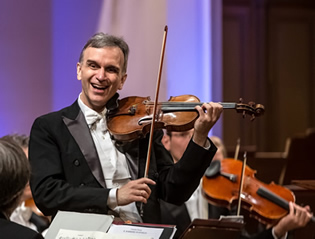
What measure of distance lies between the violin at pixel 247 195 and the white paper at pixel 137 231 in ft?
4.98

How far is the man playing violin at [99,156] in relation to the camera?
2.21 m

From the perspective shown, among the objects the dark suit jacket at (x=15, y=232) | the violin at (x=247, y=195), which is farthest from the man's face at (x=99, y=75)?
the violin at (x=247, y=195)

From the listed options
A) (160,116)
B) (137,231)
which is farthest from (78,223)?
(160,116)

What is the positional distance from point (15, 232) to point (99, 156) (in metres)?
0.68

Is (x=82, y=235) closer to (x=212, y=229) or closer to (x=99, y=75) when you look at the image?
(x=212, y=229)

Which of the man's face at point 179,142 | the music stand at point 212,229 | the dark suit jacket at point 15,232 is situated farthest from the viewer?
the man's face at point 179,142

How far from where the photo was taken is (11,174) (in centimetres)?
167

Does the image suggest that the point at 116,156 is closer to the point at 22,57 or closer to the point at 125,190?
the point at 125,190

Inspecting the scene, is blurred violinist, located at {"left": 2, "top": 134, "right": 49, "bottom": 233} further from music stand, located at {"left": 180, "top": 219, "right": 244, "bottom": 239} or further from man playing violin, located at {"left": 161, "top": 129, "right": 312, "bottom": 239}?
music stand, located at {"left": 180, "top": 219, "right": 244, "bottom": 239}

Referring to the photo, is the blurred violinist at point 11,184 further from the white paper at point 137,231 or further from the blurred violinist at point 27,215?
the blurred violinist at point 27,215

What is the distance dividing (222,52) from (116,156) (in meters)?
3.86

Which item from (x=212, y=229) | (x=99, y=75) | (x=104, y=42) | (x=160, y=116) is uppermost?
(x=104, y=42)

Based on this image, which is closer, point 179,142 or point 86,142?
point 86,142

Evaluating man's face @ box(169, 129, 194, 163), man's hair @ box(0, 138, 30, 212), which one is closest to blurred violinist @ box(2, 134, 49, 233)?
man's face @ box(169, 129, 194, 163)
